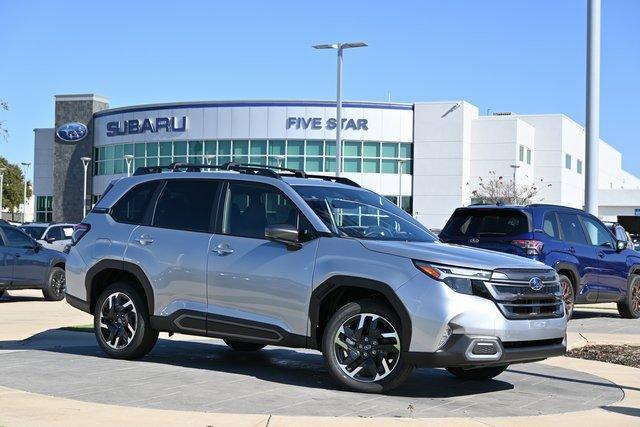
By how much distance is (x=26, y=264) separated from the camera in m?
19.2

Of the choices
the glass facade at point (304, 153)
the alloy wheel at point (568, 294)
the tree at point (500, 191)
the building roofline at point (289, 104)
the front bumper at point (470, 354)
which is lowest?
the alloy wheel at point (568, 294)

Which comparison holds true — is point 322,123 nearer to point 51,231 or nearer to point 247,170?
point 51,231

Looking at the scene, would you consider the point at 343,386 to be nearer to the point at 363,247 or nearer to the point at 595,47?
the point at 363,247

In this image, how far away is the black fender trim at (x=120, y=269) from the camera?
945 cm

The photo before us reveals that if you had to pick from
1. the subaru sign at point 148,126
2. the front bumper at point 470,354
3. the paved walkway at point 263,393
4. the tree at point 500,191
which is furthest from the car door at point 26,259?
the subaru sign at point 148,126

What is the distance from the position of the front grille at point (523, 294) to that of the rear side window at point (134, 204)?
387 centimetres

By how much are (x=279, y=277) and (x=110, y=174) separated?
65.3 metres

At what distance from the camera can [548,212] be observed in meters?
15.0

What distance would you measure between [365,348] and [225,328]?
59.5 inches

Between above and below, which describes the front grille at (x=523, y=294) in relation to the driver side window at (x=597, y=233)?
below

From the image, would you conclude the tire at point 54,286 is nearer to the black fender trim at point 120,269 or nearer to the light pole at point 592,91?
the black fender trim at point 120,269

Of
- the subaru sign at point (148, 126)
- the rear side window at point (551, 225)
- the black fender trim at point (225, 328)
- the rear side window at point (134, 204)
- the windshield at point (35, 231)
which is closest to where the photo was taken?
the black fender trim at point (225, 328)

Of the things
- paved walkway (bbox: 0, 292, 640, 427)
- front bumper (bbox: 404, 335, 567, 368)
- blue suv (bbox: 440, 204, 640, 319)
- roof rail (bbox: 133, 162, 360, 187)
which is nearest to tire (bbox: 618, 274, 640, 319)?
blue suv (bbox: 440, 204, 640, 319)

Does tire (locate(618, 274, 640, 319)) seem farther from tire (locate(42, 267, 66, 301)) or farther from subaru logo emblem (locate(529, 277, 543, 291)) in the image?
tire (locate(42, 267, 66, 301))
